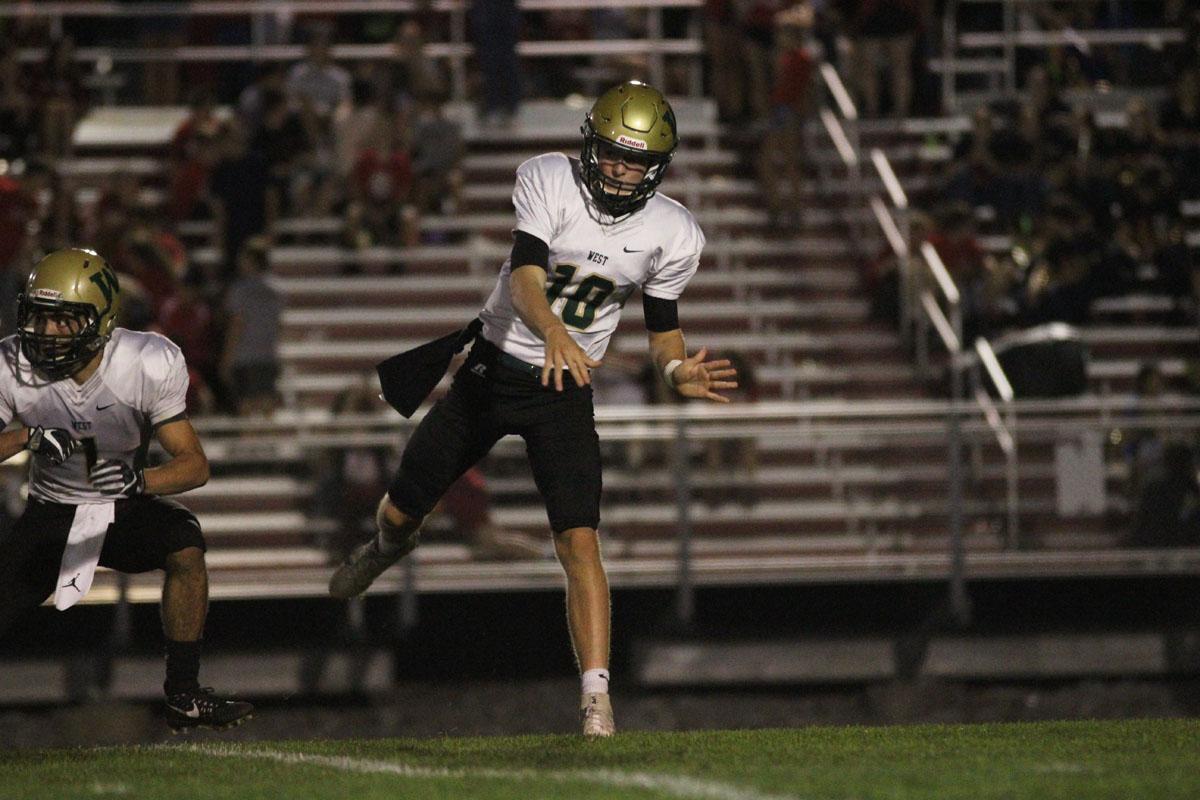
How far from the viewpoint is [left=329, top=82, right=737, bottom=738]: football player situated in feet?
21.8

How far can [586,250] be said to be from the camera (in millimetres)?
6773

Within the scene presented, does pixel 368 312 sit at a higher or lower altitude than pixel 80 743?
higher

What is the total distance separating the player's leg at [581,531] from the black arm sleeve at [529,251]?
0.49 metres

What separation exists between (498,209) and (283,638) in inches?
214

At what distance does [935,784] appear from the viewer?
5.38 m

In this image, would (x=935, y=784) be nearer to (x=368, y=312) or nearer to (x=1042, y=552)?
(x=1042, y=552)

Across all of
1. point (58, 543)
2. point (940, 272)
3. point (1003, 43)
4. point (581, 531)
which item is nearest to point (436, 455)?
point (581, 531)

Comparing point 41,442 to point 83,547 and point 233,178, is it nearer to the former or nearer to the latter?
point 83,547

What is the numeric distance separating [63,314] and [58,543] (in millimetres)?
752

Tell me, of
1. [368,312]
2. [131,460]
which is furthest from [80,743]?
[368,312]

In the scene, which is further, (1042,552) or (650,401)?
(650,401)

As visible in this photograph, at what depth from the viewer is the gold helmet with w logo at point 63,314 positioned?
257 inches

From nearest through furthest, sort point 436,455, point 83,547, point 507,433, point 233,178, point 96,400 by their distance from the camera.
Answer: point 83,547
point 96,400
point 507,433
point 436,455
point 233,178

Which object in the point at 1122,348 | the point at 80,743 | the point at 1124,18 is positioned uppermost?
the point at 1124,18
